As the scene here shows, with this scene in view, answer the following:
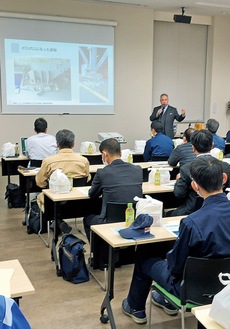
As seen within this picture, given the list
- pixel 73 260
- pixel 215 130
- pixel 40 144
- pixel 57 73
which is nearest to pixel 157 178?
pixel 73 260

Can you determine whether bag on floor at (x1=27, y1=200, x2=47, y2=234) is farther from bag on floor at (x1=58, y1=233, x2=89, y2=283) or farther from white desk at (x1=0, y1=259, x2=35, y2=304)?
white desk at (x1=0, y1=259, x2=35, y2=304)

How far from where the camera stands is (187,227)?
1.91 meters

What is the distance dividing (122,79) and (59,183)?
4.61m

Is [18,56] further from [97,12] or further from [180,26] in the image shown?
[180,26]

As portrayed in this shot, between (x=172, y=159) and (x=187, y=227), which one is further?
(x=172, y=159)

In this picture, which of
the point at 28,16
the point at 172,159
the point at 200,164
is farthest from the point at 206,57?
the point at 200,164

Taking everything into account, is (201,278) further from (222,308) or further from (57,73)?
(57,73)

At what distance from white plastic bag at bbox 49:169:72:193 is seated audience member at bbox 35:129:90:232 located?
406mm

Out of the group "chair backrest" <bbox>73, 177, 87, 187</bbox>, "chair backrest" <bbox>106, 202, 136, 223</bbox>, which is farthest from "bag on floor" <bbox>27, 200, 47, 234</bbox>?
"chair backrest" <bbox>106, 202, 136, 223</bbox>

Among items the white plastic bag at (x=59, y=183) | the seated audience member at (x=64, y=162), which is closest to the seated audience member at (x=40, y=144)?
the seated audience member at (x=64, y=162)

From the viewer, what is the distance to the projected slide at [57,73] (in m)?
6.75

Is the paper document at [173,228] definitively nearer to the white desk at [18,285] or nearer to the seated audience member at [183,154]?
the white desk at [18,285]

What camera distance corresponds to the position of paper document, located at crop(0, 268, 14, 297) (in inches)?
62.8

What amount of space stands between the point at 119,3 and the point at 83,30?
90 cm
